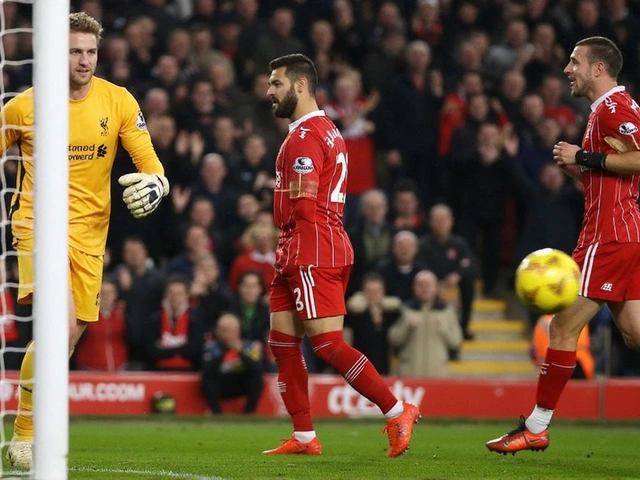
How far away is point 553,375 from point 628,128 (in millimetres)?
1514

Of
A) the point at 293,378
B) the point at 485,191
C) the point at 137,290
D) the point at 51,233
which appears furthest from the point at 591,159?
the point at 485,191

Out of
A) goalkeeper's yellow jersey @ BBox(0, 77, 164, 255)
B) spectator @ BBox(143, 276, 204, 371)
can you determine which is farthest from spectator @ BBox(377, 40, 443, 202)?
goalkeeper's yellow jersey @ BBox(0, 77, 164, 255)

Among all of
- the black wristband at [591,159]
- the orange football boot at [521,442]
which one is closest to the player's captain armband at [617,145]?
the black wristband at [591,159]

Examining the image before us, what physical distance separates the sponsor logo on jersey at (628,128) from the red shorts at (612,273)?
649mm

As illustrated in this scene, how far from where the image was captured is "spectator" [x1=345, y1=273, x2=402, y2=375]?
42.0 ft

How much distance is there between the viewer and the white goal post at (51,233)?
5.10 meters

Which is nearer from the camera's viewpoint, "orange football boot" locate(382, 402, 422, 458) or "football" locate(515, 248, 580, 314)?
"football" locate(515, 248, 580, 314)

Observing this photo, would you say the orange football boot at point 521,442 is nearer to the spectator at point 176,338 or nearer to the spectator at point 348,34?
the spectator at point 176,338

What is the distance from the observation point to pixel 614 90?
739 cm

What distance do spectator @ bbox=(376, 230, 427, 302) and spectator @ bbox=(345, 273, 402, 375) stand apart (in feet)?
1.79

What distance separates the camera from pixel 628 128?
7160 millimetres

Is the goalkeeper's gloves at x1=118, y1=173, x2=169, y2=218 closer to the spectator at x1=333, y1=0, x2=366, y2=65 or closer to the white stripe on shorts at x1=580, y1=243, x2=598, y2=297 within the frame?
the white stripe on shorts at x1=580, y1=243, x2=598, y2=297

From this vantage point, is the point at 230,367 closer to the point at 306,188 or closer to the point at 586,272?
the point at 306,188

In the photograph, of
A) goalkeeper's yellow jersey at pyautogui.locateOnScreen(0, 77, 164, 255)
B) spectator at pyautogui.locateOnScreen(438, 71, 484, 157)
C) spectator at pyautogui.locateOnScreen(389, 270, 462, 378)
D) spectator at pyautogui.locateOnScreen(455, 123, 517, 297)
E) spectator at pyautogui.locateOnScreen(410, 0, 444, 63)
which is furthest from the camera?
spectator at pyautogui.locateOnScreen(410, 0, 444, 63)
